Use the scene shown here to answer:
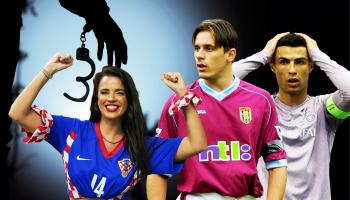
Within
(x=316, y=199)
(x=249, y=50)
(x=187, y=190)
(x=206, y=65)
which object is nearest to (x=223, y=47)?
(x=206, y=65)

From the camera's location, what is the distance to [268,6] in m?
4.53

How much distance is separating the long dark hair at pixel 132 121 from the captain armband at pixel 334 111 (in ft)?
3.66

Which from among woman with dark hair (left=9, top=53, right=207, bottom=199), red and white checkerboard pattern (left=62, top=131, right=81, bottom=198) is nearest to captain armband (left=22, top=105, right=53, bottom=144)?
woman with dark hair (left=9, top=53, right=207, bottom=199)

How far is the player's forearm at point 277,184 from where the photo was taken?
2869 millimetres

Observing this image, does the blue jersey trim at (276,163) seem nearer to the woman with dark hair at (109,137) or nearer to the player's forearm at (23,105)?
the woman with dark hair at (109,137)

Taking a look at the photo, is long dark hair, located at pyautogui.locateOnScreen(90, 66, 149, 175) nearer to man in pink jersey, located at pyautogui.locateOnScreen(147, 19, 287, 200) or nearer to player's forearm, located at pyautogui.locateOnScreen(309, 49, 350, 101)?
man in pink jersey, located at pyautogui.locateOnScreen(147, 19, 287, 200)

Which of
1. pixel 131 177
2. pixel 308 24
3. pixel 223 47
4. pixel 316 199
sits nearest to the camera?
pixel 131 177

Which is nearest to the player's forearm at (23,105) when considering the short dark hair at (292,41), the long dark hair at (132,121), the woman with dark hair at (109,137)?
the woman with dark hair at (109,137)

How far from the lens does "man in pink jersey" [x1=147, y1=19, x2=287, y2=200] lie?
2760mm

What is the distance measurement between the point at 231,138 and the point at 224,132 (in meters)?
0.04

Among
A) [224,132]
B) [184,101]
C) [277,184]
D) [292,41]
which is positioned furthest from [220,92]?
[292,41]

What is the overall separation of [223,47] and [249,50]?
1.68 metres

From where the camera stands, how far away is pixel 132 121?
279 cm

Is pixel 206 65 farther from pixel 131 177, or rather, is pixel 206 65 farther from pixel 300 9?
pixel 300 9
